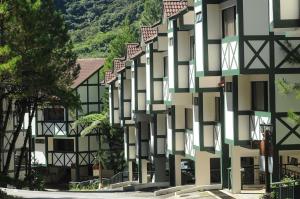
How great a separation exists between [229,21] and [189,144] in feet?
31.4

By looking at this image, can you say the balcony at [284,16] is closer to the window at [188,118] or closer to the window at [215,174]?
the window at [188,118]

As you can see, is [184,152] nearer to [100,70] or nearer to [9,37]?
[9,37]

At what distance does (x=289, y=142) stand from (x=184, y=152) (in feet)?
39.5

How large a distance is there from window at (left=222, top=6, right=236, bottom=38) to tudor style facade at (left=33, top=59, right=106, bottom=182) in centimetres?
3937

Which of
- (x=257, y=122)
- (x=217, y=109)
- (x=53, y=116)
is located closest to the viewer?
(x=257, y=122)

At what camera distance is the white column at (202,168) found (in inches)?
1380

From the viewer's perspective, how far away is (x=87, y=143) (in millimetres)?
68250

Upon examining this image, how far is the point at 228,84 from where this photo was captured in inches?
1132

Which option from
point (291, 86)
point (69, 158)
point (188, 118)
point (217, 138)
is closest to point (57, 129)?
point (69, 158)

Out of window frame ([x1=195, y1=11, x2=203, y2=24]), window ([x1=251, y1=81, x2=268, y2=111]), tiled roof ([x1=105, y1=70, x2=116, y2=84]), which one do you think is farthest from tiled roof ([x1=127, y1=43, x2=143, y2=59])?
window ([x1=251, y1=81, x2=268, y2=111])

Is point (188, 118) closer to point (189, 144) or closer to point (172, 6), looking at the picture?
point (189, 144)

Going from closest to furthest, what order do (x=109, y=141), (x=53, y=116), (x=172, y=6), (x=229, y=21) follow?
(x=229, y=21) < (x=172, y=6) < (x=109, y=141) < (x=53, y=116)

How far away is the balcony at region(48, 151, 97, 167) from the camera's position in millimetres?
67812

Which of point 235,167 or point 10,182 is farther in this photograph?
point 10,182
